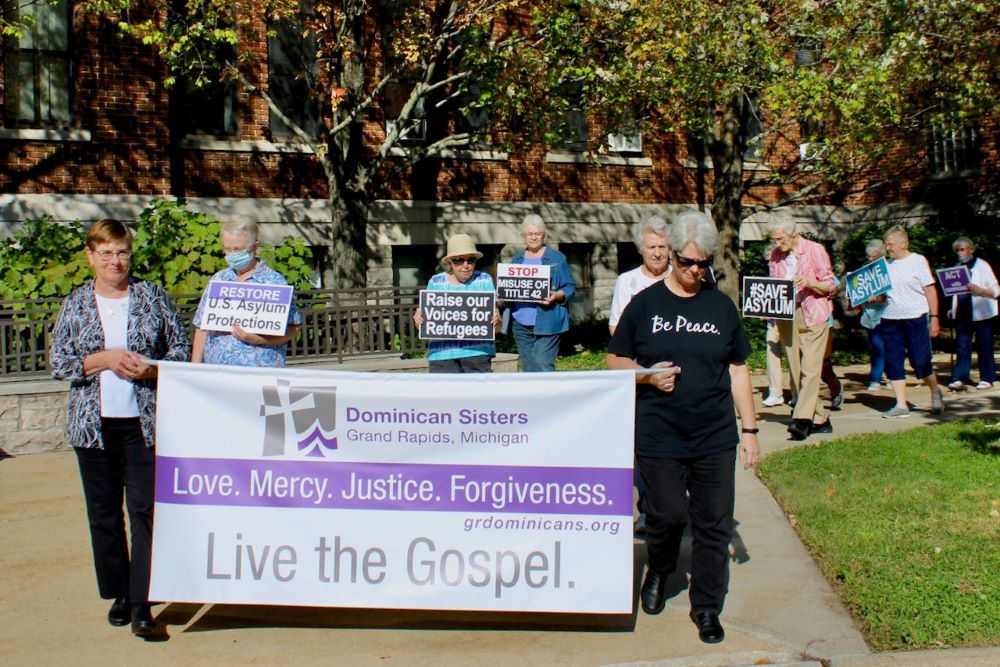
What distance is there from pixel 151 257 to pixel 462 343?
228 inches

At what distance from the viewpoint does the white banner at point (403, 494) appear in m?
5.43

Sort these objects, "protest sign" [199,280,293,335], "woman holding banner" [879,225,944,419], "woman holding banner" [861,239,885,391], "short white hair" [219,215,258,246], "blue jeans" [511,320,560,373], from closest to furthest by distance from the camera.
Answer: "protest sign" [199,280,293,335] < "short white hair" [219,215,258,246] < "blue jeans" [511,320,560,373] < "woman holding banner" [879,225,944,419] < "woman holding banner" [861,239,885,391]

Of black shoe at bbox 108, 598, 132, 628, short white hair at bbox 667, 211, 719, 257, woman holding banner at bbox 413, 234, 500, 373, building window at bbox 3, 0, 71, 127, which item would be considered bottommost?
black shoe at bbox 108, 598, 132, 628

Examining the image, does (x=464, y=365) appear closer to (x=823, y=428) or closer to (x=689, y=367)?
(x=689, y=367)

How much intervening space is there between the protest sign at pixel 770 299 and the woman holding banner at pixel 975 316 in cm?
424

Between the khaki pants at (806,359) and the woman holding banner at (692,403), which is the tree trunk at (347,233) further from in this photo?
the woman holding banner at (692,403)

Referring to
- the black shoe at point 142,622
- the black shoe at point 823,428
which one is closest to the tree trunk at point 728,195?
the black shoe at point 823,428

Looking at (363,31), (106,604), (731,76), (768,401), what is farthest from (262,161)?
(106,604)

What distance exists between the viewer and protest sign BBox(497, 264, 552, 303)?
883 cm

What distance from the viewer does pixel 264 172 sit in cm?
1728

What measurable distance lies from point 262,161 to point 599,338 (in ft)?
20.5

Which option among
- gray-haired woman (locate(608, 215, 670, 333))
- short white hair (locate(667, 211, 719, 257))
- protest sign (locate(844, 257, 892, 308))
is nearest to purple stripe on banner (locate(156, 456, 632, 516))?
short white hair (locate(667, 211, 719, 257))

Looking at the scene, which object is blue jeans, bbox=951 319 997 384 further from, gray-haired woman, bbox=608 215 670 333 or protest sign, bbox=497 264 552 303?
gray-haired woman, bbox=608 215 670 333

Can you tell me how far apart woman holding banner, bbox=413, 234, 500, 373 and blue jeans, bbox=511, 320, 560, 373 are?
77cm
